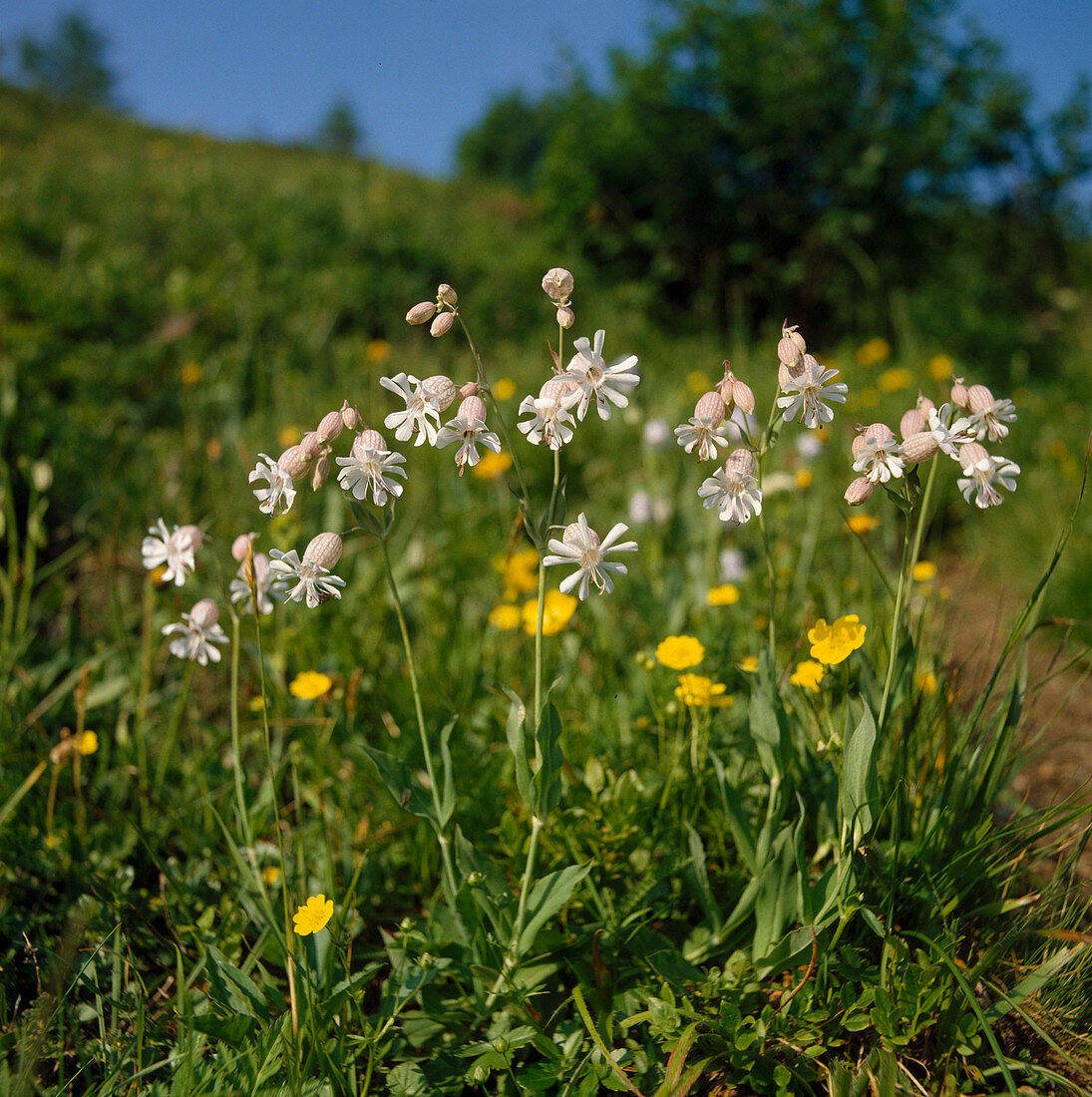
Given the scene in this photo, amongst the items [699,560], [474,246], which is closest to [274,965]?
[699,560]

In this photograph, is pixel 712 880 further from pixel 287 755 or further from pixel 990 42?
pixel 990 42

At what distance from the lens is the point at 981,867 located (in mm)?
1218

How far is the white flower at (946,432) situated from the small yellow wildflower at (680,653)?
0.63 m

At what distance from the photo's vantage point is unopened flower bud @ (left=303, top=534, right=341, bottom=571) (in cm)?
107

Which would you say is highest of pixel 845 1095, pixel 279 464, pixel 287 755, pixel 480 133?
pixel 480 133

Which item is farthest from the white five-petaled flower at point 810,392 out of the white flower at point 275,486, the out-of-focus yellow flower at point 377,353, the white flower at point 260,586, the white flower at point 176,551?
the out-of-focus yellow flower at point 377,353

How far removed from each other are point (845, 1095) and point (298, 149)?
15.8 metres

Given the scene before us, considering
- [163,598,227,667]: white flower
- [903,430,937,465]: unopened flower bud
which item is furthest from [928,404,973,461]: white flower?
[163,598,227,667]: white flower

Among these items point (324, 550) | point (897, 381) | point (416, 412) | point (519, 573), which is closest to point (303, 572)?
point (324, 550)

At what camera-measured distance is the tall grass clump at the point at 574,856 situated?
108 centimetres

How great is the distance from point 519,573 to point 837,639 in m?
1.18

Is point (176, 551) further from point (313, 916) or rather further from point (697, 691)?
point (697, 691)

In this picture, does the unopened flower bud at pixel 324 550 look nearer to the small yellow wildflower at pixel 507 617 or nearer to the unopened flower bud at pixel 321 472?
the unopened flower bud at pixel 321 472

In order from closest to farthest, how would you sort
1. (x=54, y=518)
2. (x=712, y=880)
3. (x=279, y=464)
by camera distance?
(x=279, y=464), (x=712, y=880), (x=54, y=518)
